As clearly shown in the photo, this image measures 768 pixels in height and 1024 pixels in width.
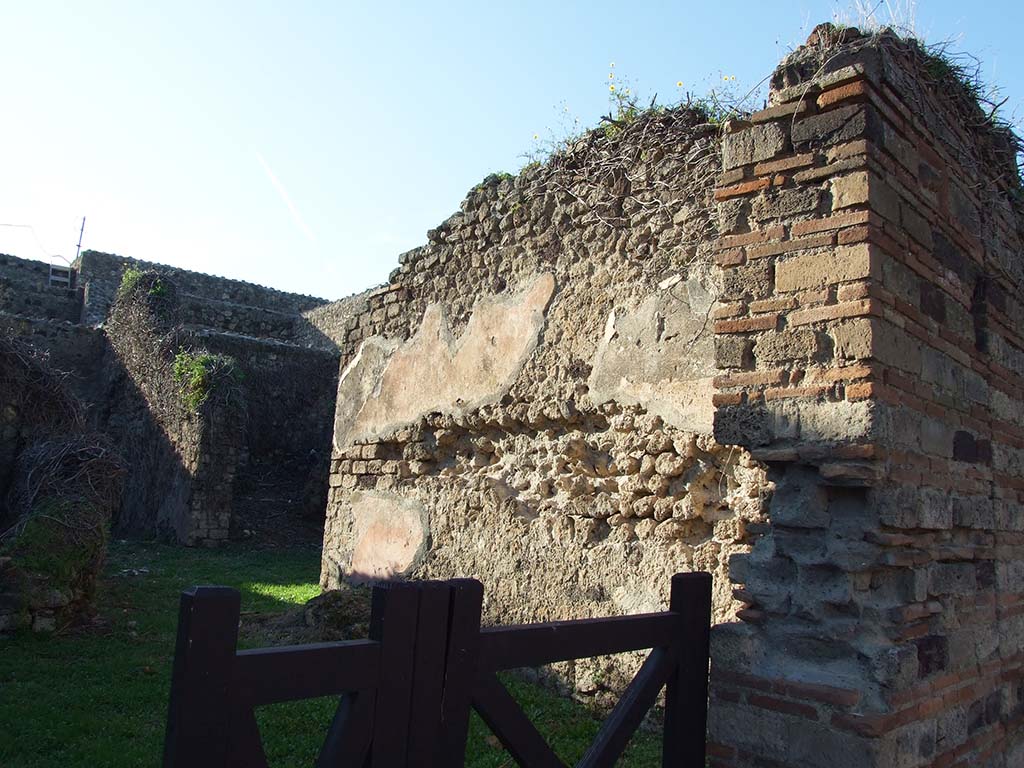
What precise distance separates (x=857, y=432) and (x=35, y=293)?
18436mm

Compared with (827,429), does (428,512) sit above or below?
below

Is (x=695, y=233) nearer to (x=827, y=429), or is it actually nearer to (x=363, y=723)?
(x=827, y=429)

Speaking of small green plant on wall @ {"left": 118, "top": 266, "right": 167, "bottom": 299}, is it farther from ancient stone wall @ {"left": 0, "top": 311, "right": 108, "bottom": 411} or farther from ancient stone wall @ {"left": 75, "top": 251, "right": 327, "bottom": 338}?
ancient stone wall @ {"left": 75, "top": 251, "right": 327, "bottom": 338}

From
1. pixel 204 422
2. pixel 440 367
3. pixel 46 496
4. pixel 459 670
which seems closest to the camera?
pixel 459 670

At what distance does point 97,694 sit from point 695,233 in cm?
403

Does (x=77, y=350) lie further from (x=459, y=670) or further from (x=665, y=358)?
(x=459, y=670)

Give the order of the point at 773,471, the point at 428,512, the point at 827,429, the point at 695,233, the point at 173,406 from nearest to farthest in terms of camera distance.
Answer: the point at 827,429 < the point at 773,471 < the point at 695,233 < the point at 428,512 < the point at 173,406

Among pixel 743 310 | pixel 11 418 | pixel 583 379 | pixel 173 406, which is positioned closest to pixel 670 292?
pixel 583 379

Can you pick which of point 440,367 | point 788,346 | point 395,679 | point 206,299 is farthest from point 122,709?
point 206,299

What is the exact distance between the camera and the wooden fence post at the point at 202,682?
1470 millimetres

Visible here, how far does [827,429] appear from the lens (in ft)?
8.55

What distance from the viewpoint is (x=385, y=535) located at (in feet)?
19.0

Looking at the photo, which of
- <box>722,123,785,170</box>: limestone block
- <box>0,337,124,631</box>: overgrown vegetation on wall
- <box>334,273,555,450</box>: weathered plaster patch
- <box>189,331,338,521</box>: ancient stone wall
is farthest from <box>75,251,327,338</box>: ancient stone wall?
<box>722,123,785,170</box>: limestone block

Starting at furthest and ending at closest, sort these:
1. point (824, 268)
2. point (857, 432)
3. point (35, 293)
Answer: point (35, 293) → point (824, 268) → point (857, 432)
